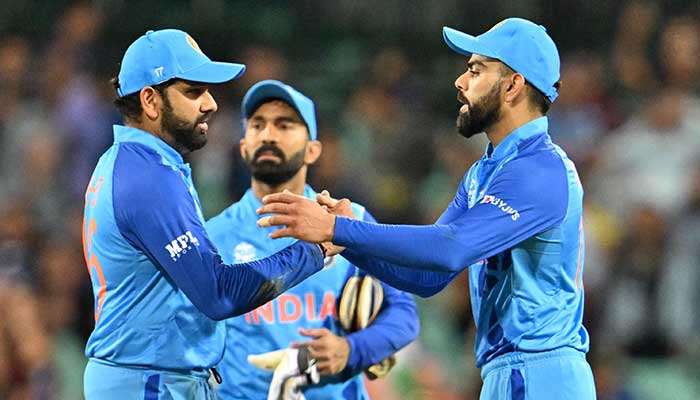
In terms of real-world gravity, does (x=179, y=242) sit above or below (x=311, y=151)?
below

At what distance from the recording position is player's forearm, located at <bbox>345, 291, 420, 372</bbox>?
5.72 metres

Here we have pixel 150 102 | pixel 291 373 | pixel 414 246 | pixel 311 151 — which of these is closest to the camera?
pixel 414 246

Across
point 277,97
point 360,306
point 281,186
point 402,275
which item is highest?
point 277,97

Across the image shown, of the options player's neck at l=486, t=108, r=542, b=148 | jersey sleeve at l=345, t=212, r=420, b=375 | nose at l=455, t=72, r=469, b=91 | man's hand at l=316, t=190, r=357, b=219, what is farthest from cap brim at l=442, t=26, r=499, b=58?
jersey sleeve at l=345, t=212, r=420, b=375

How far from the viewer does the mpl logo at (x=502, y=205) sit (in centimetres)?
468

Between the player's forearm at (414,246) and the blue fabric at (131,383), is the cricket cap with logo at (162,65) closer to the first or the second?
the player's forearm at (414,246)

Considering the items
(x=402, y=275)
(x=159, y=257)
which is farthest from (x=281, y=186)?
(x=159, y=257)

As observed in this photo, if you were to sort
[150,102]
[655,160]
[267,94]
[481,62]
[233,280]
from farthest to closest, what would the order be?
1. [655,160]
2. [267,94]
3. [481,62]
4. [150,102]
5. [233,280]

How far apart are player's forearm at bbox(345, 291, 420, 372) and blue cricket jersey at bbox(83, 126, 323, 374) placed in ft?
3.02

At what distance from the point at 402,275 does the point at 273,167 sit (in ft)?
3.76

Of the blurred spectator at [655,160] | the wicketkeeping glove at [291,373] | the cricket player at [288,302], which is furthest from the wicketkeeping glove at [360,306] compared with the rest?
the blurred spectator at [655,160]

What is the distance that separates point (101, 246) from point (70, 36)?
6.13m

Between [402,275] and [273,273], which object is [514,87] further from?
[273,273]

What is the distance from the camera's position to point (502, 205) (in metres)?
4.70
